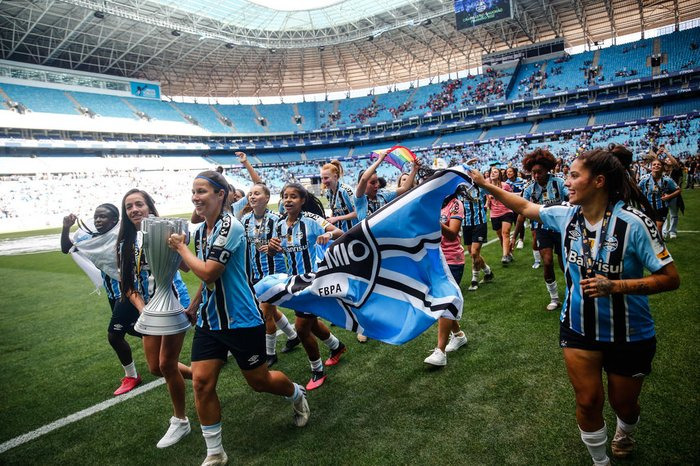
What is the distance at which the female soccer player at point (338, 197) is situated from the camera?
19.3 feet

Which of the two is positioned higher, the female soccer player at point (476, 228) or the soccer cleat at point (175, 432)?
the female soccer player at point (476, 228)

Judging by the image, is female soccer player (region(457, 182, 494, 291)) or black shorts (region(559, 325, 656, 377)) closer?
black shorts (region(559, 325, 656, 377))

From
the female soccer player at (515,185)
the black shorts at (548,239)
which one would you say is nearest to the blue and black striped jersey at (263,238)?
the black shorts at (548,239)

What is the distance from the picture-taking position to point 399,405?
371 centimetres

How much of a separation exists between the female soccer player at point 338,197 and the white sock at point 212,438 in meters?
3.41

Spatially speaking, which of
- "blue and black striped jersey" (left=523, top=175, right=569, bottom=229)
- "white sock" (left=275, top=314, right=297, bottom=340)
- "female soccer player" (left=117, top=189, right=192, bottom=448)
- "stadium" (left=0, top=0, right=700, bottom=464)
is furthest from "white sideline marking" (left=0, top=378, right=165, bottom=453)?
"blue and black striped jersey" (left=523, top=175, right=569, bottom=229)

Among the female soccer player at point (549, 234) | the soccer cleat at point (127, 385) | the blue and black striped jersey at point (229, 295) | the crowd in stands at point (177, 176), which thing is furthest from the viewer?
the crowd in stands at point (177, 176)

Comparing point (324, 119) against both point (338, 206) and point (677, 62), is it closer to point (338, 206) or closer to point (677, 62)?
point (677, 62)

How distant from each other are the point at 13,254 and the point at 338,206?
18.2 m

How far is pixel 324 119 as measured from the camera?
6188 cm

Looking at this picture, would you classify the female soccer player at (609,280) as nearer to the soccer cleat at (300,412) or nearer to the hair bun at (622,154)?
the hair bun at (622,154)

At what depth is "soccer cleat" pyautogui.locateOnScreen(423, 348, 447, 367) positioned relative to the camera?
4281 millimetres

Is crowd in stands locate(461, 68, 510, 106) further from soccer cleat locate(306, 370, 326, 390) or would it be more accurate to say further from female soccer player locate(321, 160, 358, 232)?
soccer cleat locate(306, 370, 326, 390)

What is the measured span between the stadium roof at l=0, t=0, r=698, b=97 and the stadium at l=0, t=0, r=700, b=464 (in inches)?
11.5
